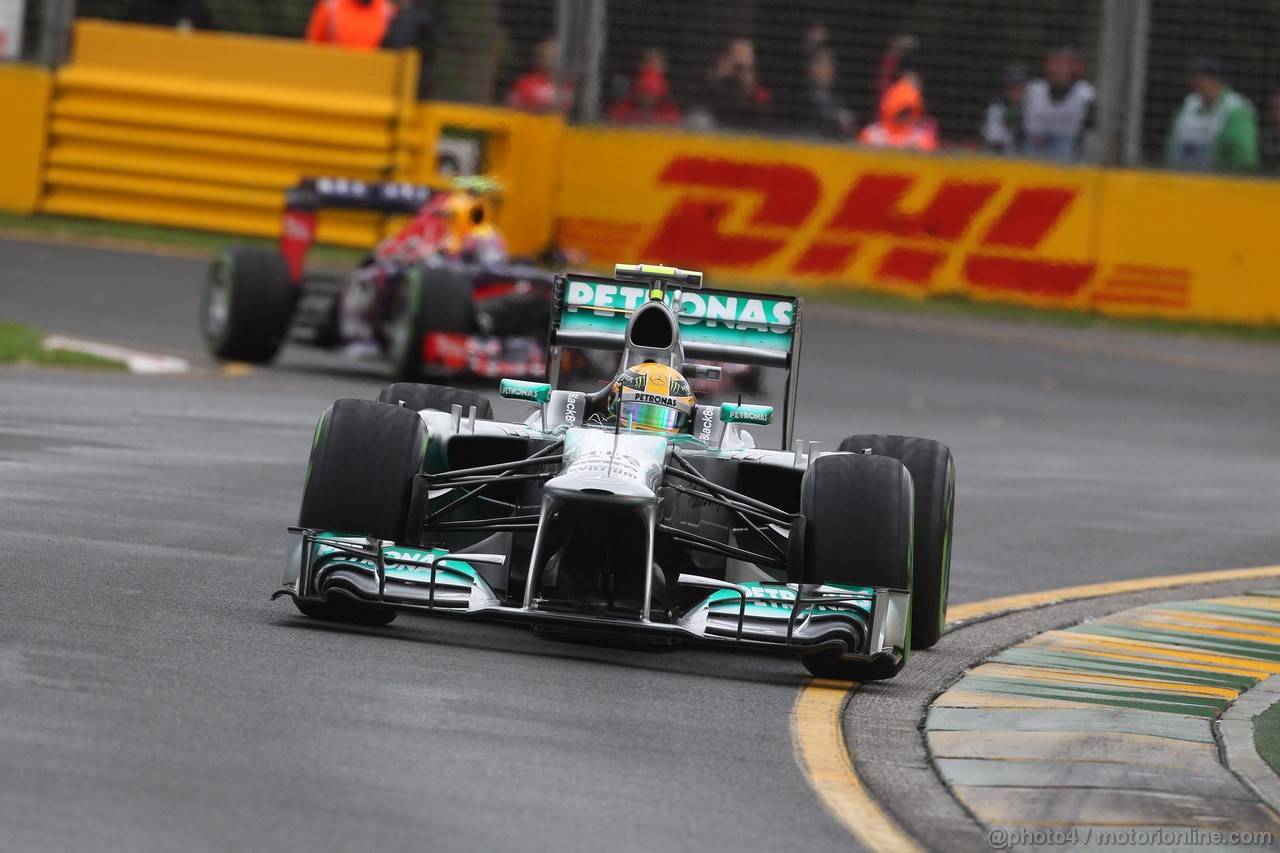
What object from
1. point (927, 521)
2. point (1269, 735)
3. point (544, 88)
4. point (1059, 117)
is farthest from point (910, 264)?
point (1269, 735)

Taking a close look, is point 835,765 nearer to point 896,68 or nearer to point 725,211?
point 725,211

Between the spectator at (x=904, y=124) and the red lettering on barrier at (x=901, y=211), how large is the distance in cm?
40

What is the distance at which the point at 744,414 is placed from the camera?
26.1 ft

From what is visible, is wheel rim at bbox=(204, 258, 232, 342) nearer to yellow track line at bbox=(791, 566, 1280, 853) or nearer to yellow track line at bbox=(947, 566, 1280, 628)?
yellow track line at bbox=(947, 566, 1280, 628)

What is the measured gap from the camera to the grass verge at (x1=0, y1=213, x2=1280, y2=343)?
66.5 ft

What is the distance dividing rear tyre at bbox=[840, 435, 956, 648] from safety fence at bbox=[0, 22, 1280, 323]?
42.1 ft

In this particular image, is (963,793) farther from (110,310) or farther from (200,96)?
(200,96)

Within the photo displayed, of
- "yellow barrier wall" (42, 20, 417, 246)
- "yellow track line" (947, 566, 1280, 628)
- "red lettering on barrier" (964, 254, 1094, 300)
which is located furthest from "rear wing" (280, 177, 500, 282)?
"yellow track line" (947, 566, 1280, 628)

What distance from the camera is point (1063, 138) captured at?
2066 centimetres

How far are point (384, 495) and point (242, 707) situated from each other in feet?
5.09

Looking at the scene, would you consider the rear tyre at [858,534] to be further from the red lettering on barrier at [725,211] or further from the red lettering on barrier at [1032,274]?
the red lettering on barrier at [725,211]

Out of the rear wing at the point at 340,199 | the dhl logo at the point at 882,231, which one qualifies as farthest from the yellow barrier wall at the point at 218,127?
the rear wing at the point at 340,199

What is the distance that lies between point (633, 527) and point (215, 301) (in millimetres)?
9877

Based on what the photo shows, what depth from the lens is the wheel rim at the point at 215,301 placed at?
16438 mm
